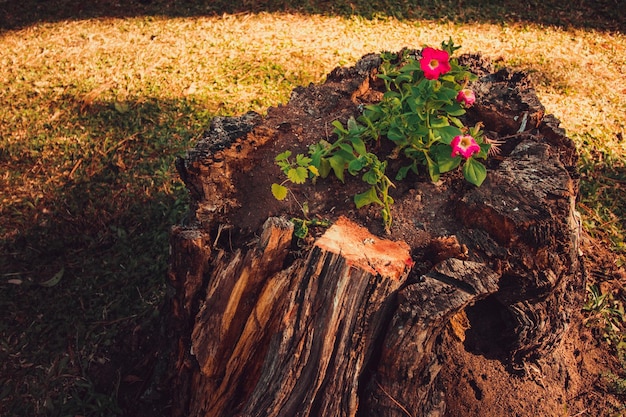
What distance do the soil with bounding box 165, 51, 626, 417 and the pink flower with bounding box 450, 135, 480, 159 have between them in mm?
209

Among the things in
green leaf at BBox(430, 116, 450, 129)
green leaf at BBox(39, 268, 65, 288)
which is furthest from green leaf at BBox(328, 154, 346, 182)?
green leaf at BBox(39, 268, 65, 288)

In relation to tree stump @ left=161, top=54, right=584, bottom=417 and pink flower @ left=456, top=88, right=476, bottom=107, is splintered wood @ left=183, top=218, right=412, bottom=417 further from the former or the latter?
pink flower @ left=456, top=88, right=476, bottom=107

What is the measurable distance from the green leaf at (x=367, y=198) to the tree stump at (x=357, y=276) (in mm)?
50

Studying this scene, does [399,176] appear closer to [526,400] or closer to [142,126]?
[526,400]

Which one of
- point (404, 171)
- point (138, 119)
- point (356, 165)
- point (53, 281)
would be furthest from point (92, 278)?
point (404, 171)

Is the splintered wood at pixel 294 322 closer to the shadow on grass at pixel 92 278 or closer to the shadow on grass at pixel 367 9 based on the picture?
the shadow on grass at pixel 92 278

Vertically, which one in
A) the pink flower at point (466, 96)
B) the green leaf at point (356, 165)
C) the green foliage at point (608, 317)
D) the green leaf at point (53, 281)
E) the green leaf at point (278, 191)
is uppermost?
the pink flower at point (466, 96)

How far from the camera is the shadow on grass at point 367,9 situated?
5.20m

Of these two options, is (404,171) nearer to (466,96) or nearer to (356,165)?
(356,165)

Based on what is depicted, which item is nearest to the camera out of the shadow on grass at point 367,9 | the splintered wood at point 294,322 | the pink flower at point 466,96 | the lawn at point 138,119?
the splintered wood at point 294,322

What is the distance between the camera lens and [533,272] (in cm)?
191

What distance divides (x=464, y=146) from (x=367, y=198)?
436 mm

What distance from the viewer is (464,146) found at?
6.36 ft

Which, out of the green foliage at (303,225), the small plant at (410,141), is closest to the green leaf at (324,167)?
the small plant at (410,141)
